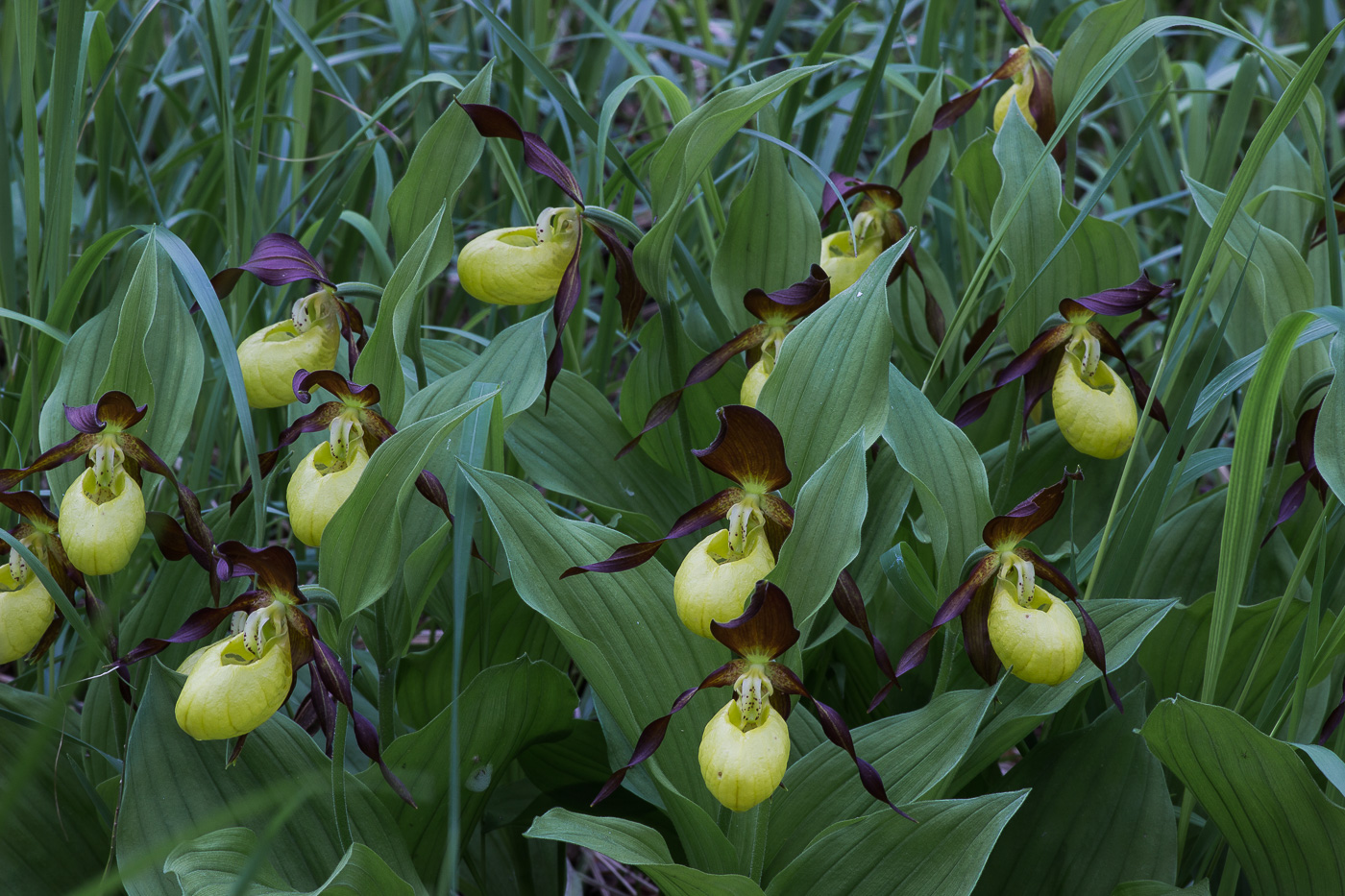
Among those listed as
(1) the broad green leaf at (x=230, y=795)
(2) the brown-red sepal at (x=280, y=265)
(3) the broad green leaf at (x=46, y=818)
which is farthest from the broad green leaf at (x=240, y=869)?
(2) the brown-red sepal at (x=280, y=265)

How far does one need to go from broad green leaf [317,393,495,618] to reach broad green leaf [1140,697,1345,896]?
81cm

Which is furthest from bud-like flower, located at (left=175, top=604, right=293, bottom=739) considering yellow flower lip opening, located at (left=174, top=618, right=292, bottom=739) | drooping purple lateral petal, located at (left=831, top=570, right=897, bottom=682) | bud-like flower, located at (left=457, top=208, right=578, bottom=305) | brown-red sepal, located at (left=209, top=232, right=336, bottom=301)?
drooping purple lateral petal, located at (left=831, top=570, right=897, bottom=682)

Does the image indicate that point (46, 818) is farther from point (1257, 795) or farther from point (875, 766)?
point (1257, 795)

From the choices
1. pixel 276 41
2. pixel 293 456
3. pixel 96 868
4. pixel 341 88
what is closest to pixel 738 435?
pixel 293 456

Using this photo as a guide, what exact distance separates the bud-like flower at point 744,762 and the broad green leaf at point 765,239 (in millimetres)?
699

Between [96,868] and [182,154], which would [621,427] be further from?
[182,154]

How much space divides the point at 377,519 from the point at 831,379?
1.66 ft

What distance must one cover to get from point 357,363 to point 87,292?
3.76 ft

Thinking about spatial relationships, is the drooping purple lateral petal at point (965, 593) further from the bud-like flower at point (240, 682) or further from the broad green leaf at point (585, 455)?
the bud-like flower at point (240, 682)

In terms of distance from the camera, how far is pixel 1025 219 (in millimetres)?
1364

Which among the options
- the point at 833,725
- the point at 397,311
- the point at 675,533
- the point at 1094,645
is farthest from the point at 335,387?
the point at 1094,645

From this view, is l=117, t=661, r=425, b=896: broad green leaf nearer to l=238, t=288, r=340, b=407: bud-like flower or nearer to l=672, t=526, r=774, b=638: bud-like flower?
l=238, t=288, r=340, b=407: bud-like flower

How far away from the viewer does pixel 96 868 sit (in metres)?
1.25

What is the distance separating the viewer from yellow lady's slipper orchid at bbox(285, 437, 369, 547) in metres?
1.07
